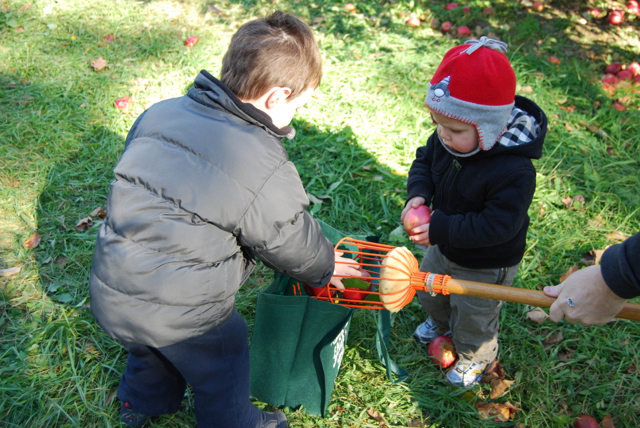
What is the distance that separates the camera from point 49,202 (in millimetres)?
3400

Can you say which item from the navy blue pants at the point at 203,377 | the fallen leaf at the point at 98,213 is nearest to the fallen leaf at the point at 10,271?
the fallen leaf at the point at 98,213

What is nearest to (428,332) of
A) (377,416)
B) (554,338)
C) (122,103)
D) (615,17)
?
(377,416)

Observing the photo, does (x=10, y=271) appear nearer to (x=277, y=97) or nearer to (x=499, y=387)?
(x=277, y=97)

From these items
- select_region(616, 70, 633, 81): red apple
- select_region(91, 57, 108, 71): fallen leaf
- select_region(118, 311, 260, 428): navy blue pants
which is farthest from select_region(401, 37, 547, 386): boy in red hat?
select_region(91, 57, 108, 71): fallen leaf

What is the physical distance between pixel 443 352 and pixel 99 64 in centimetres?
427

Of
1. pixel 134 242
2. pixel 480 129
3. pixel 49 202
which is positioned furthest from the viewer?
pixel 49 202

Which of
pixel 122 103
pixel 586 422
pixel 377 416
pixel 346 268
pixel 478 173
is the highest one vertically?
pixel 478 173

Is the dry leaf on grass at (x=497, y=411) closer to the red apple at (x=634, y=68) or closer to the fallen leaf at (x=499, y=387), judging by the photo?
the fallen leaf at (x=499, y=387)

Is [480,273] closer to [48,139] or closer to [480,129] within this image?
[480,129]

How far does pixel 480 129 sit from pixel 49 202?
3062 millimetres

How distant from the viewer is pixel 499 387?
2467 millimetres

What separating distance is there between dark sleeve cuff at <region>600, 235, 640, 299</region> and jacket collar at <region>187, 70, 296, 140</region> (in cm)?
113

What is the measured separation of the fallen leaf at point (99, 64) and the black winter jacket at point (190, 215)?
353cm

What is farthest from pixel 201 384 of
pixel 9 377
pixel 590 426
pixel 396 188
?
pixel 396 188
